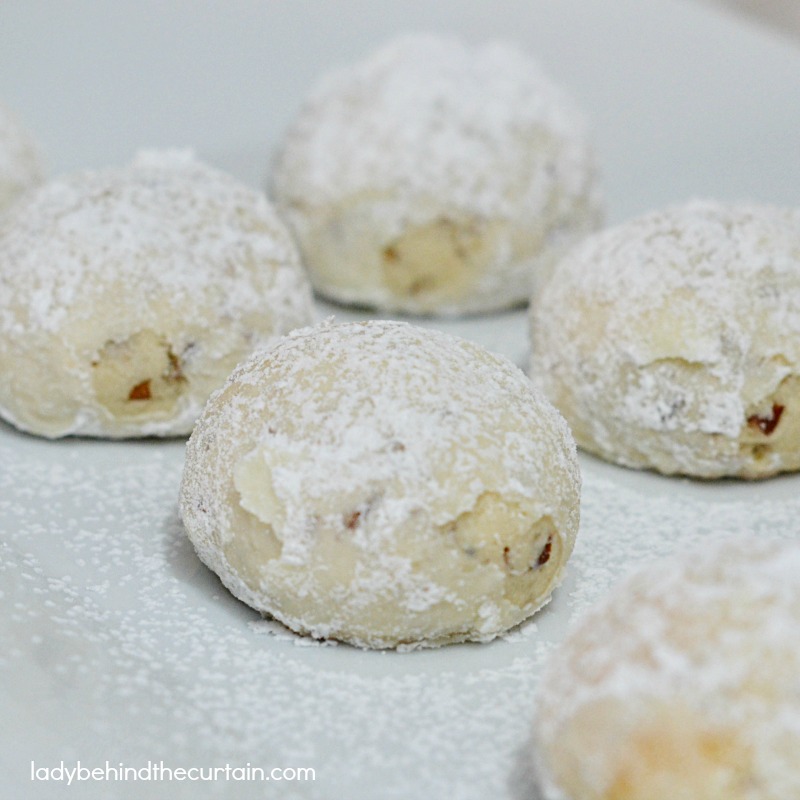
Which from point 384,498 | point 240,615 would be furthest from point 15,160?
point 384,498

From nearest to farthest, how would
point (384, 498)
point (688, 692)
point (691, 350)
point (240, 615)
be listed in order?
point (688, 692), point (384, 498), point (240, 615), point (691, 350)

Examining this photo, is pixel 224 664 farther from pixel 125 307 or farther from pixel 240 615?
pixel 125 307

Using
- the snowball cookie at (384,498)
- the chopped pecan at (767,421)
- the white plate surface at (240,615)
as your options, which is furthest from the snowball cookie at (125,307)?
the chopped pecan at (767,421)

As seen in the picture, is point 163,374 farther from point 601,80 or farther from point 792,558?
point 601,80

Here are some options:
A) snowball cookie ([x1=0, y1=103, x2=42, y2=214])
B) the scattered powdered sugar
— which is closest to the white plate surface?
the scattered powdered sugar

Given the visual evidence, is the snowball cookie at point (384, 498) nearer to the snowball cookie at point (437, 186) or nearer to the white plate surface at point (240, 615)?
the white plate surface at point (240, 615)

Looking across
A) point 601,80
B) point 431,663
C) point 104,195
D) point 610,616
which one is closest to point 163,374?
point 104,195
